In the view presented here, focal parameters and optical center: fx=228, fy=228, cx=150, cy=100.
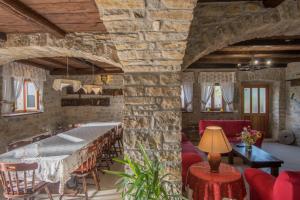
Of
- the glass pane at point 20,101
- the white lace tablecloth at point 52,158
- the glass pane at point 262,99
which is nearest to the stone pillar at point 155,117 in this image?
the white lace tablecloth at point 52,158

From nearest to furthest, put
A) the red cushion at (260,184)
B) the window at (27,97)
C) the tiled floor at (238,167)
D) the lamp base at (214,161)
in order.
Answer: the red cushion at (260,184) → the lamp base at (214,161) → the tiled floor at (238,167) → the window at (27,97)

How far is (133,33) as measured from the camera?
2.00m

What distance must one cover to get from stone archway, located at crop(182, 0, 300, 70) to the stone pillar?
0.66 meters

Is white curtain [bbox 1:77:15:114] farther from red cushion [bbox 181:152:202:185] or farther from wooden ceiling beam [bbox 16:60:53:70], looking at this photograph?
red cushion [bbox 181:152:202:185]

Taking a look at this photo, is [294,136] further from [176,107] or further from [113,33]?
[113,33]

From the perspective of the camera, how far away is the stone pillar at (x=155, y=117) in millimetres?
2531

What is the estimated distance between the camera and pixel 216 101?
8.45 meters

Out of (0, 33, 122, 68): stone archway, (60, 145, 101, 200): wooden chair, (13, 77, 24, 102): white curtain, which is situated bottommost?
(60, 145, 101, 200): wooden chair

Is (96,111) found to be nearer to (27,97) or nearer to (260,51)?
(27,97)

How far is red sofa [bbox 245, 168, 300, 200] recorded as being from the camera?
2158mm

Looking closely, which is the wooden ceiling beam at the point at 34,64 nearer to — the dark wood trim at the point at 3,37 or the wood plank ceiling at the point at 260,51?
the dark wood trim at the point at 3,37

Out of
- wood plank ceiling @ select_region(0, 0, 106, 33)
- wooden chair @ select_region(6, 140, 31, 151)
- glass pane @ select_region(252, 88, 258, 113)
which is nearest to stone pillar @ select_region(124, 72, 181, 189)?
wood plank ceiling @ select_region(0, 0, 106, 33)

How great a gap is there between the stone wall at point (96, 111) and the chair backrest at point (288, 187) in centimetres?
629

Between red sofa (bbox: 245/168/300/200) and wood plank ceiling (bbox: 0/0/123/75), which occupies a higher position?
wood plank ceiling (bbox: 0/0/123/75)
